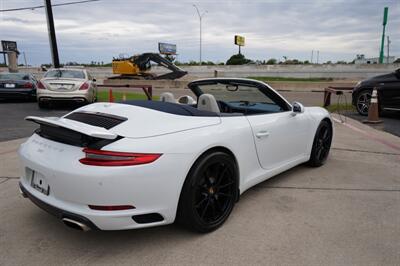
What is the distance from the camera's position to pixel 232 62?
206ft

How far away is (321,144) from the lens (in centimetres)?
491

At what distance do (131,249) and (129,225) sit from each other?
34cm

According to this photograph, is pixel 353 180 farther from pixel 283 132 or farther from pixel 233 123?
pixel 233 123

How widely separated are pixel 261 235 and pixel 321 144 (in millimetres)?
2448

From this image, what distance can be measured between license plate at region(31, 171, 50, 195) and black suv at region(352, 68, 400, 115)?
9234 millimetres

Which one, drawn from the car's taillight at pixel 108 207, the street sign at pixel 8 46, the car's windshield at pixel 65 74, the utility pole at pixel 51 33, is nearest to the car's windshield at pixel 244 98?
the car's taillight at pixel 108 207

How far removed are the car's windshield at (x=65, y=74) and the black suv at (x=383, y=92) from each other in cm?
883

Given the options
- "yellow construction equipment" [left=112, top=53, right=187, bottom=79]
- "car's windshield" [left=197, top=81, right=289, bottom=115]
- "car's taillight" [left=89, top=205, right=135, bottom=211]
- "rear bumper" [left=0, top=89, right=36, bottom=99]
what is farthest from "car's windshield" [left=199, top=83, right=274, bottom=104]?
"yellow construction equipment" [left=112, top=53, right=187, bottom=79]

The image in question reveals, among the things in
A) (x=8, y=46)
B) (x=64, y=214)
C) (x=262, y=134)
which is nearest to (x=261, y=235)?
(x=262, y=134)

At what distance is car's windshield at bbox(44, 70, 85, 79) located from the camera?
10959 millimetres

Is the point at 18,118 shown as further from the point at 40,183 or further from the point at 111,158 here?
the point at 111,158

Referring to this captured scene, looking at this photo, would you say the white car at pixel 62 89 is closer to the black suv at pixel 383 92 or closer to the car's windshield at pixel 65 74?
the car's windshield at pixel 65 74

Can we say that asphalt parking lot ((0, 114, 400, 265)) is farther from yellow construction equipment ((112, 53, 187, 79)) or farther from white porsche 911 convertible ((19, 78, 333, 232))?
yellow construction equipment ((112, 53, 187, 79))

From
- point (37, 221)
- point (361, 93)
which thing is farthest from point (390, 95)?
point (37, 221)
